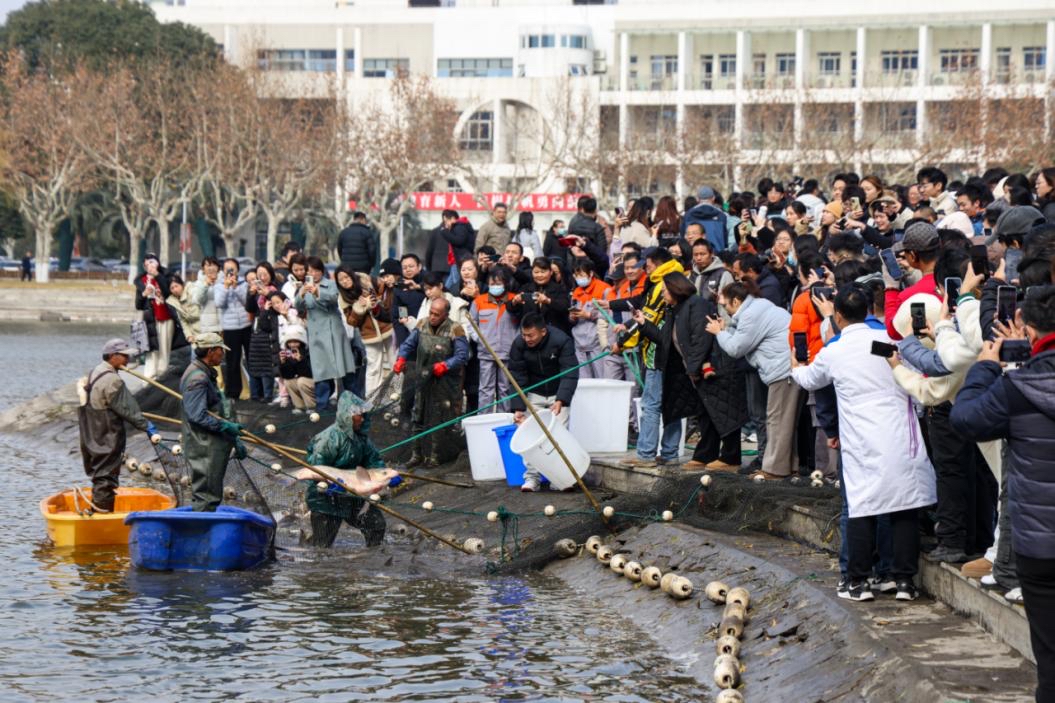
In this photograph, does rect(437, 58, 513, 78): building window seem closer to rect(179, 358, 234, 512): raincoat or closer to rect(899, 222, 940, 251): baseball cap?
rect(179, 358, 234, 512): raincoat

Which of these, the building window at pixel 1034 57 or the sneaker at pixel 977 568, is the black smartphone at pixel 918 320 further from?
the building window at pixel 1034 57

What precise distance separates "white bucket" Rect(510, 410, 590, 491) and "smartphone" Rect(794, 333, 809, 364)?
3625 millimetres

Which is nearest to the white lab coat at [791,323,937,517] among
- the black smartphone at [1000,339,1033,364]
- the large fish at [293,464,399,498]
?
the black smartphone at [1000,339,1033,364]

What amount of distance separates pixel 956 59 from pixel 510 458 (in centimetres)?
6684

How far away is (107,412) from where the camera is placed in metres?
14.4

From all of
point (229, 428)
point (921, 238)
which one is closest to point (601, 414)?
point (229, 428)

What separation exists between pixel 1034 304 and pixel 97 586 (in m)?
8.58

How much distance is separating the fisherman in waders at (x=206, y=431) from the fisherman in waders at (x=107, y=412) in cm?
126

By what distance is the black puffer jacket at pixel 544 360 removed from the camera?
1477 cm

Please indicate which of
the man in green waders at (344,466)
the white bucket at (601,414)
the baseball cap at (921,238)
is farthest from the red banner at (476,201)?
the baseball cap at (921,238)

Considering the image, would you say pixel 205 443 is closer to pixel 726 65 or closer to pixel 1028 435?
pixel 1028 435

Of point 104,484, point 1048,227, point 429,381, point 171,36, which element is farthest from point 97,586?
point 171,36

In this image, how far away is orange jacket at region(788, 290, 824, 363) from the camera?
12.0 m

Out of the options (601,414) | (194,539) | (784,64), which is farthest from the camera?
(784,64)
